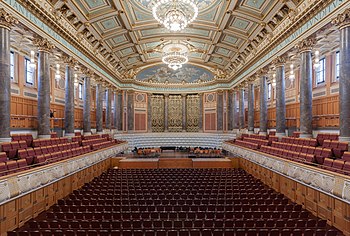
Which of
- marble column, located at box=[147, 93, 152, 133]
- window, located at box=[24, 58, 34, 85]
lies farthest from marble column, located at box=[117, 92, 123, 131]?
window, located at box=[24, 58, 34, 85]

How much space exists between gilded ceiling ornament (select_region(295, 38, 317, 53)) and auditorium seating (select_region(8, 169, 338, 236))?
7753mm

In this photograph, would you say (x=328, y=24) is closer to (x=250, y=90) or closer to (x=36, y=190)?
(x=250, y=90)

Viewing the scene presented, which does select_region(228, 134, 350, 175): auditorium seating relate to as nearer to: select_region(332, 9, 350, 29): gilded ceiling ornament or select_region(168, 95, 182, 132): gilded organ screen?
select_region(332, 9, 350, 29): gilded ceiling ornament

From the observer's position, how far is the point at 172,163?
16594 millimetres

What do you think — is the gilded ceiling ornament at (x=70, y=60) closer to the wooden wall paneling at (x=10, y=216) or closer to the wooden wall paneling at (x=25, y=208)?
the wooden wall paneling at (x=25, y=208)

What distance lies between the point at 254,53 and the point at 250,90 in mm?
3922

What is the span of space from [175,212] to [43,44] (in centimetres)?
1083

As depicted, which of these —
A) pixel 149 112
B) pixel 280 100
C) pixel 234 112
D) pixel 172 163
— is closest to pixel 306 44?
pixel 280 100

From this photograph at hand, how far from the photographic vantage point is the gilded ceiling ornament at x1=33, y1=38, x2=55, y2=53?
11.5m

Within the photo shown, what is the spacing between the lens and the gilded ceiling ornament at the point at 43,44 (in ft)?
37.8

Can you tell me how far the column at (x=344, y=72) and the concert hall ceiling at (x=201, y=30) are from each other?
0.84 metres

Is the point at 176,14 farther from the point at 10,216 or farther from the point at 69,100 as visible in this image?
the point at 10,216

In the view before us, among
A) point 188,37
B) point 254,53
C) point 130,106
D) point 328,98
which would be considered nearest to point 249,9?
point 254,53

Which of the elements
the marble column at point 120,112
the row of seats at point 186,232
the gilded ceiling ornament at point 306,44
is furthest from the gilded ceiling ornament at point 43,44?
the marble column at point 120,112
